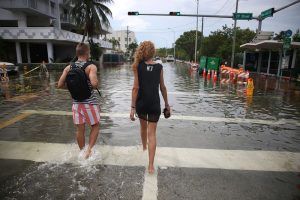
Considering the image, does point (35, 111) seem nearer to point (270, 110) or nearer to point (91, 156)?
point (91, 156)

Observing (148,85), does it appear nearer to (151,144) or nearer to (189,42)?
(151,144)

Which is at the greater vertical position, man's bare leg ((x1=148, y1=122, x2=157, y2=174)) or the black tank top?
the black tank top

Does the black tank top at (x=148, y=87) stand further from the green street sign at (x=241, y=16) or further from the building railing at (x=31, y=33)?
the building railing at (x=31, y=33)

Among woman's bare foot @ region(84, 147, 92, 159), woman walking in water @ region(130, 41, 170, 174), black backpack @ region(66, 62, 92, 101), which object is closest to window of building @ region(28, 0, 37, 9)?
black backpack @ region(66, 62, 92, 101)

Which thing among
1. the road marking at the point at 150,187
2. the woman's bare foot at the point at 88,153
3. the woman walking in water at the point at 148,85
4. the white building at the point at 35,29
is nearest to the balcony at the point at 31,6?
the white building at the point at 35,29

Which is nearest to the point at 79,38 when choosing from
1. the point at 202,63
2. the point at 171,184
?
the point at 202,63

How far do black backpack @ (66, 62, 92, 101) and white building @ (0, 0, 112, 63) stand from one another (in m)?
28.5

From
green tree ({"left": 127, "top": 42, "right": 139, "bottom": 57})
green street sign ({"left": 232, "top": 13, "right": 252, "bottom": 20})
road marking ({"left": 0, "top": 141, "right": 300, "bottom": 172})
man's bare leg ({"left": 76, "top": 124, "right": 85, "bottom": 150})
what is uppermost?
green street sign ({"left": 232, "top": 13, "right": 252, "bottom": 20})

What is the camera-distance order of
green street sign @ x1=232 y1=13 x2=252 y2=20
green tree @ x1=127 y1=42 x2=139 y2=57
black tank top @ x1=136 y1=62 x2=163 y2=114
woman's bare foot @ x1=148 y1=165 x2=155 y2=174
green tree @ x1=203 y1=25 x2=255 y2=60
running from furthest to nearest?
green tree @ x1=127 y1=42 x2=139 y2=57 < green tree @ x1=203 y1=25 x2=255 y2=60 < green street sign @ x1=232 y1=13 x2=252 y2=20 < woman's bare foot @ x1=148 y1=165 x2=155 y2=174 < black tank top @ x1=136 y1=62 x2=163 y2=114

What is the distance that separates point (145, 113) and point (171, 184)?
3.42 feet

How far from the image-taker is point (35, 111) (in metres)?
7.55

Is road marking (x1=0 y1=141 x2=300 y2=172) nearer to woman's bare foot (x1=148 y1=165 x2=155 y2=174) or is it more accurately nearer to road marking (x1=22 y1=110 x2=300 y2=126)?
woman's bare foot (x1=148 y1=165 x2=155 y2=174)

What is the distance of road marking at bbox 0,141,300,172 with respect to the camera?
4027 millimetres

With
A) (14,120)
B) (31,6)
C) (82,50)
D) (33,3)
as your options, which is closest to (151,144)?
(82,50)
